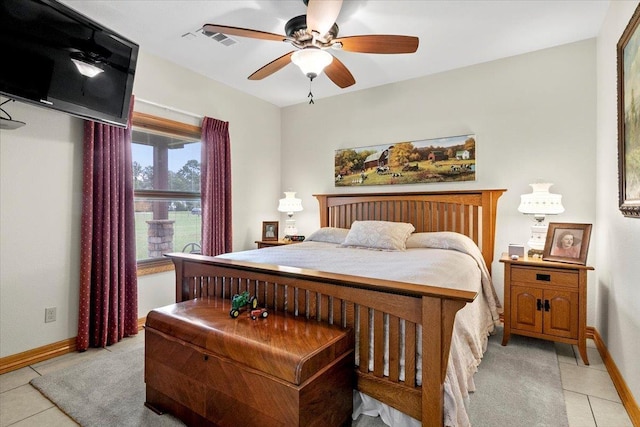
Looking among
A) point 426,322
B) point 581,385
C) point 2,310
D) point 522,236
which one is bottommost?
point 581,385

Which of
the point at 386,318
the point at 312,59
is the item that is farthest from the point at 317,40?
the point at 386,318

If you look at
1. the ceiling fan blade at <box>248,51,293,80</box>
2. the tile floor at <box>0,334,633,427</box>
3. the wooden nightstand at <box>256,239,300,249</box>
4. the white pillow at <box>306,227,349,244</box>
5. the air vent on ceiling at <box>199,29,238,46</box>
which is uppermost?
the air vent on ceiling at <box>199,29,238,46</box>

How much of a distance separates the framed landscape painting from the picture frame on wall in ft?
4.65

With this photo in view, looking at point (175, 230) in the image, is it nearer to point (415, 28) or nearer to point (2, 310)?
point (2, 310)

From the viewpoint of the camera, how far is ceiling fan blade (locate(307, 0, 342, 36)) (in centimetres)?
179

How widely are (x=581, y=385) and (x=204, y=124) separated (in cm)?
406

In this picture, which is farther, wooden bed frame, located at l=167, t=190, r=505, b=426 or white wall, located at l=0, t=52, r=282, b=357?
white wall, located at l=0, t=52, r=282, b=357

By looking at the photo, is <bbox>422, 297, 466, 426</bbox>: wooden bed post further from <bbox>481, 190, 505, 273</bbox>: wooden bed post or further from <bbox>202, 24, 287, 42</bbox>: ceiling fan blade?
<bbox>481, 190, 505, 273</bbox>: wooden bed post

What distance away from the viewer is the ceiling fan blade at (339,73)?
2.52 meters

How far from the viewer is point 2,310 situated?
2.35 metres

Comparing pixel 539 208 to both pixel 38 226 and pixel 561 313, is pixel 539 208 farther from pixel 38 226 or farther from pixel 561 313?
pixel 38 226

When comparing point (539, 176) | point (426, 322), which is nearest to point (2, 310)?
point (426, 322)

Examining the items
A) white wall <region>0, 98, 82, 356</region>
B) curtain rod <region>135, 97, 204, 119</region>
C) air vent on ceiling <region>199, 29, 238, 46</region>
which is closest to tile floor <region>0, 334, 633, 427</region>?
white wall <region>0, 98, 82, 356</region>

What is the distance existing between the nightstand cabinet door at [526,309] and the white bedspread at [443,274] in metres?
0.17
